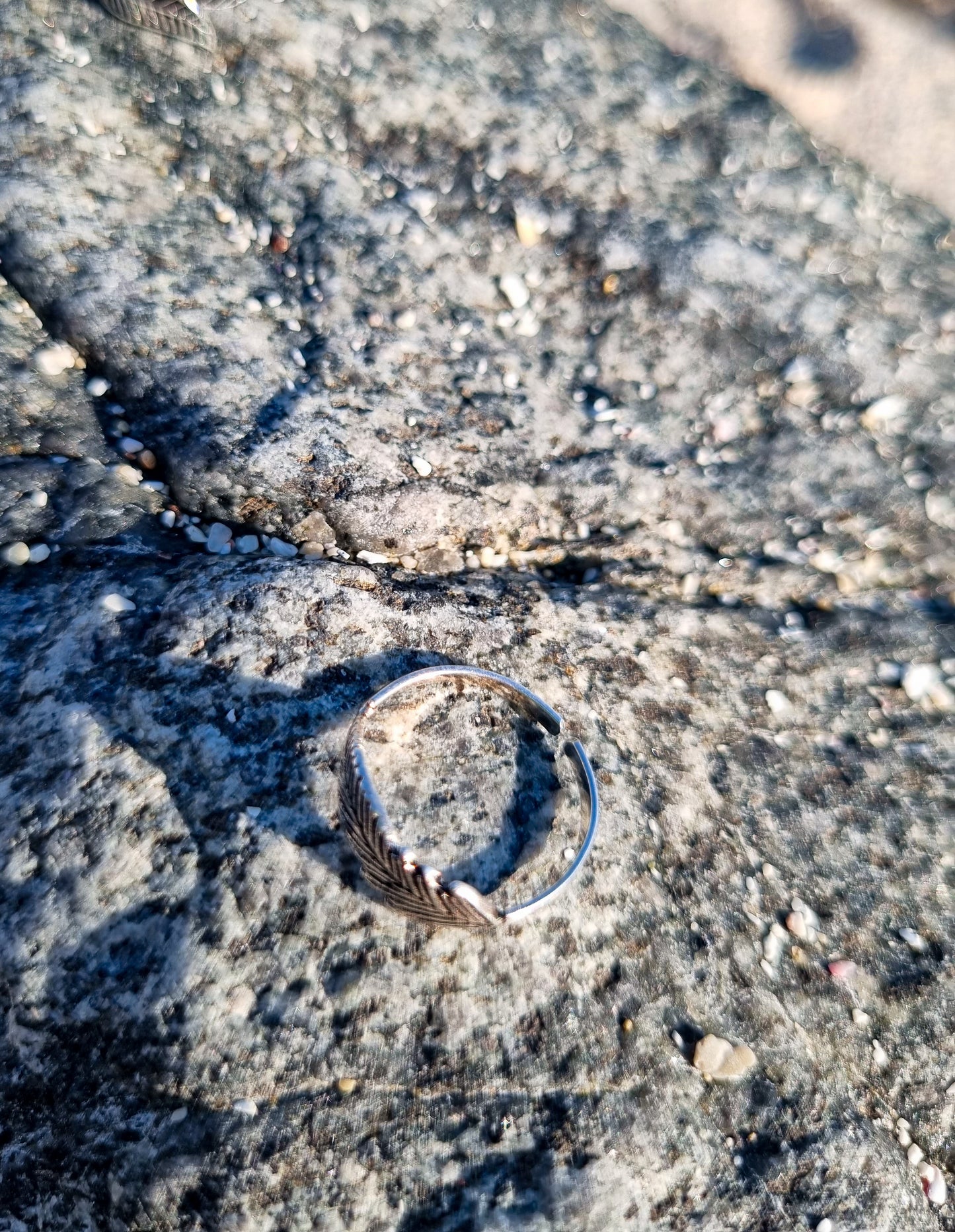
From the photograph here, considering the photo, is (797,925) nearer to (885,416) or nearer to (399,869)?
(399,869)

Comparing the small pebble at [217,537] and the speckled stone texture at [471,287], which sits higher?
the speckled stone texture at [471,287]

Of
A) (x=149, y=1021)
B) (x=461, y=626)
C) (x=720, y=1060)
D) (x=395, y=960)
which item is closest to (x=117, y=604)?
(x=461, y=626)

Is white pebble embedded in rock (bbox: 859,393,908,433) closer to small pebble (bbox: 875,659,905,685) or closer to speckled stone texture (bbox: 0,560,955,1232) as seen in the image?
small pebble (bbox: 875,659,905,685)

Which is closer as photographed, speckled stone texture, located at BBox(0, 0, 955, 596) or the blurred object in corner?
speckled stone texture, located at BBox(0, 0, 955, 596)

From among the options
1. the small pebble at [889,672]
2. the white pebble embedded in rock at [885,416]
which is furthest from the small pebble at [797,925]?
the white pebble embedded in rock at [885,416]

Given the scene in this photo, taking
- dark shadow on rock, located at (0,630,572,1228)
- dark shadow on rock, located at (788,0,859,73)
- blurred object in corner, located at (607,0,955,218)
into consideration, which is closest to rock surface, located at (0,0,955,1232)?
dark shadow on rock, located at (0,630,572,1228)

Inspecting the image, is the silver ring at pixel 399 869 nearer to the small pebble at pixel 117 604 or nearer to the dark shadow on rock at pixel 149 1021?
the dark shadow on rock at pixel 149 1021
